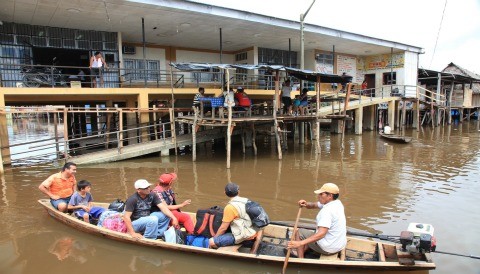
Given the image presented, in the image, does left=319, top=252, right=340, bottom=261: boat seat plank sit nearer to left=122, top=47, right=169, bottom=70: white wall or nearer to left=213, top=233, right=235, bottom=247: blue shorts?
left=213, top=233, right=235, bottom=247: blue shorts

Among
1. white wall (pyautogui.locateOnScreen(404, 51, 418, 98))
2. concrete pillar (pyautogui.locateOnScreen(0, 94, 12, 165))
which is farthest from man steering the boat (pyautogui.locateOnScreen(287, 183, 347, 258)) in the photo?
white wall (pyautogui.locateOnScreen(404, 51, 418, 98))

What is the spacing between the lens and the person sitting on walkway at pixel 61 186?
289 inches

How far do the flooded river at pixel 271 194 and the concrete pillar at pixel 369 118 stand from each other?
28.4 ft

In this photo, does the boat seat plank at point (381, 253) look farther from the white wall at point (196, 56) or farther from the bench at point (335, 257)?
the white wall at point (196, 56)

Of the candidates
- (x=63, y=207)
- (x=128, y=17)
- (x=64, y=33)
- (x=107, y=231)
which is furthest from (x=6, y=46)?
(x=107, y=231)

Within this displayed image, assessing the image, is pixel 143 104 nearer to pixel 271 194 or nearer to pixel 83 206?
pixel 271 194

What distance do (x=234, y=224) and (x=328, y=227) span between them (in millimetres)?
1475

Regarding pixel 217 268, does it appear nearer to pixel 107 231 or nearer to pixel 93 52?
pixel 107 231

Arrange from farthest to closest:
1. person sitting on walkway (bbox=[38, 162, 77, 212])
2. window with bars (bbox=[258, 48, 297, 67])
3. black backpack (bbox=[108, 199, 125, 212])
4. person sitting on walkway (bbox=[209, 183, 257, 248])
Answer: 1. window with bars (bbox=[258, 48, 297, 67])
2. person sitting on walkway (bbox=[38, 162, 77, 212])
3. black backpack (bbox=[108, 199, 125, 212])
4. person sitting on walkway (bbox=[209, 183, 257, 248])

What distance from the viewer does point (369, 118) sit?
89.4 feet

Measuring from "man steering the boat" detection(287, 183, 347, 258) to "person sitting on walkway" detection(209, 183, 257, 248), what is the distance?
2.64 feet

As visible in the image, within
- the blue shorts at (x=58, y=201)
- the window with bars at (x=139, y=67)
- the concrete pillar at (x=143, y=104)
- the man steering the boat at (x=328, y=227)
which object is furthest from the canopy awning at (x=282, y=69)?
the man steering the boat at (x=328, y=227)

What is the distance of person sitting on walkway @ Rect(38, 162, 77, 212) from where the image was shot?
733 cm

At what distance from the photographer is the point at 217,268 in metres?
5.64
